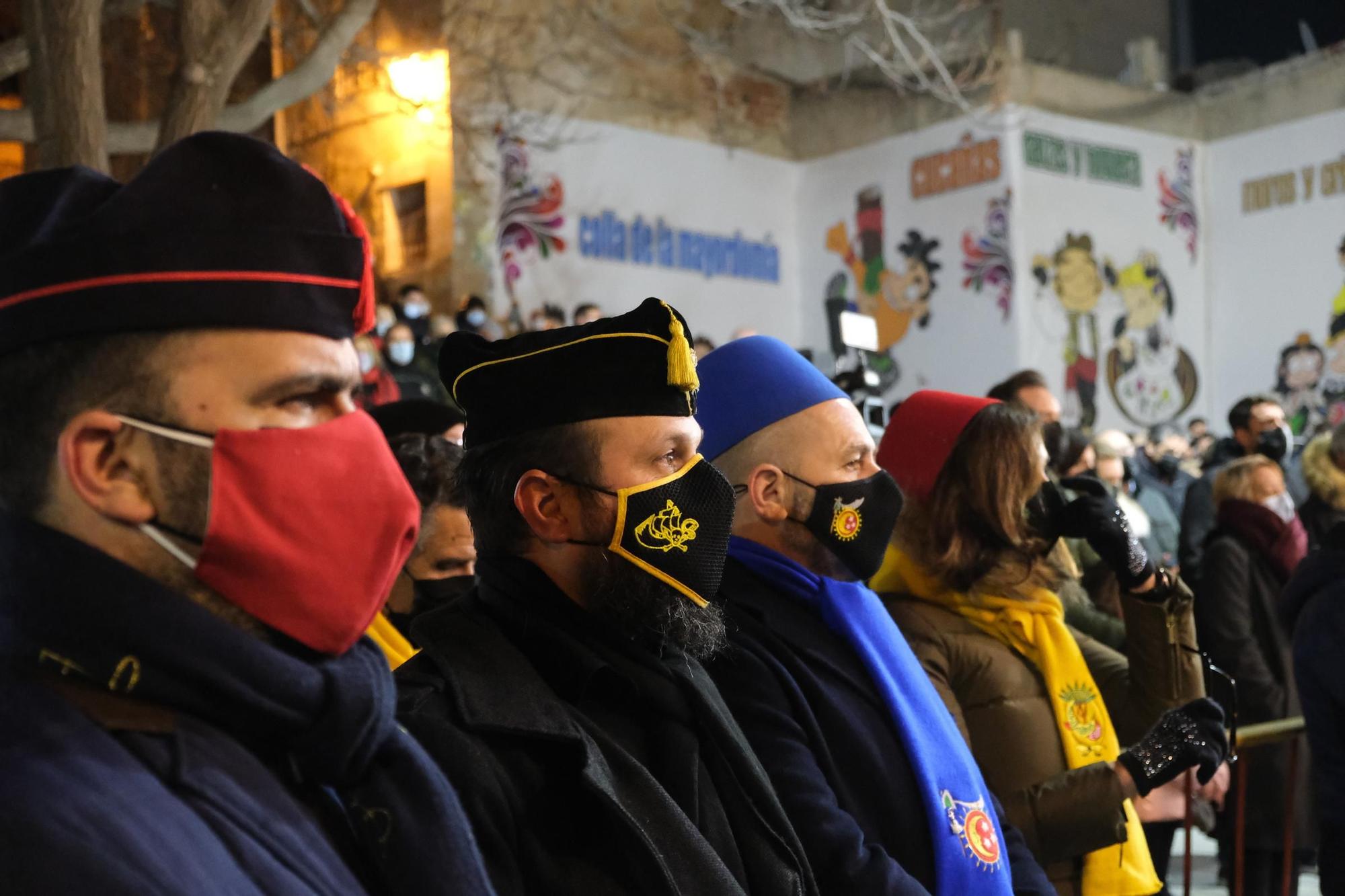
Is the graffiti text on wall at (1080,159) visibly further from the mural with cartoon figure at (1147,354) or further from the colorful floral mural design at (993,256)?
the mural with cartoon figure at (1147,354)

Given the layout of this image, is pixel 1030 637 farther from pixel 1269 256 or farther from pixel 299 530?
pixel 1269 256

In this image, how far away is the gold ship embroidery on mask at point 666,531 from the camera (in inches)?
82.0

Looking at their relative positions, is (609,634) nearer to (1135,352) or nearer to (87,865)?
(87,865)

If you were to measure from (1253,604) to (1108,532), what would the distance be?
2.16 metres

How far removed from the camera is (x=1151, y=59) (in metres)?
15.6

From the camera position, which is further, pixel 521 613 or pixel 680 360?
pixel 680 360

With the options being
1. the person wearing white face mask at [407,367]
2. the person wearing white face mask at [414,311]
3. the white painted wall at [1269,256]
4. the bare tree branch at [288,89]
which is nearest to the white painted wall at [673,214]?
the person wearing white face mask at [414,311]

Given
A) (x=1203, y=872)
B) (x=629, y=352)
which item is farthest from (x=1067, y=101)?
(x=629, y=352)

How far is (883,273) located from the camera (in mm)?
14695

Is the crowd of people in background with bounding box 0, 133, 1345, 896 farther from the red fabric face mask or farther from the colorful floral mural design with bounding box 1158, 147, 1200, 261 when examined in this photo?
the colorful floral mural design with bounding box 1158, 147, 1200, 261

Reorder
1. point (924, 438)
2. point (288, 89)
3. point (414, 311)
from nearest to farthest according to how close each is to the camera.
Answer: point (924, 438)
point (288, 89)
point (414, 311)

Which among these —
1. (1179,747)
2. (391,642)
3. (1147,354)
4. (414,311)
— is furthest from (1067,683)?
(1147,354)

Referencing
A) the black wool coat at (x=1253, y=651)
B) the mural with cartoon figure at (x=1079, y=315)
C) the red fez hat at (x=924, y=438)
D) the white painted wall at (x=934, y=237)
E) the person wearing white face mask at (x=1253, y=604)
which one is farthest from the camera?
the mural with cartoon figure at (x=1079, y=315)

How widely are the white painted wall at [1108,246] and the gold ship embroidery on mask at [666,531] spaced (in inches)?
471
